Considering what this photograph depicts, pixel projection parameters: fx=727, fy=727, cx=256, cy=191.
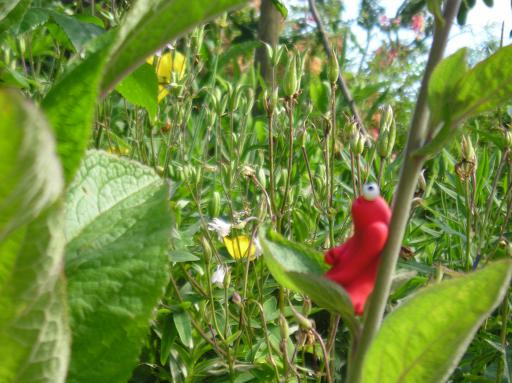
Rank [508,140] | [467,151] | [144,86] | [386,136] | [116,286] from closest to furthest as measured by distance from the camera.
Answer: [116,286]
[144,86]
[386,136]
[467,151]
[508,140]

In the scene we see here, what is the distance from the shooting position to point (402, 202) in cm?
48

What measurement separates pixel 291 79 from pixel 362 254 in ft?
2.32

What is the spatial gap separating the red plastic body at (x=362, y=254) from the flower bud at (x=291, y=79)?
0.65 m

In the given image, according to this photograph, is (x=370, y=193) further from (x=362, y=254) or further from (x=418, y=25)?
(x=418, y=25)

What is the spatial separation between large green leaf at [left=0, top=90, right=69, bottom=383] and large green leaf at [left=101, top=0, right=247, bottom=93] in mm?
108

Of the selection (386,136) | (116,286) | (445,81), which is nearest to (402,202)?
(445,81)

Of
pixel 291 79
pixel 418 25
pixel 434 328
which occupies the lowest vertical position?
pixel 434 328

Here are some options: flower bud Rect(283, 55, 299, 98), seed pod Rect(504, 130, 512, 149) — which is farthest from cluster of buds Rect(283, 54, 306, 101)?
seed pod Rect(504, 130, 512, 149)

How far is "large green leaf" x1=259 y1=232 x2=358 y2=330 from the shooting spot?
0.48 meters

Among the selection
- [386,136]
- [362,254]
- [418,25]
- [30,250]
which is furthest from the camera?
[418,25]

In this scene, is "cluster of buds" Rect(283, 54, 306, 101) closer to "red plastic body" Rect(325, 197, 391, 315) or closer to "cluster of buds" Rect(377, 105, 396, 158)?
"cluster of buds" Rect(377, 105, 396, 158)

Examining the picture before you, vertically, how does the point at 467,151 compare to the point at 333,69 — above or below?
below

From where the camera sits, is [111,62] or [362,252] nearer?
[111,62]

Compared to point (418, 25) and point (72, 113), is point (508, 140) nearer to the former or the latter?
point (72, 113)
